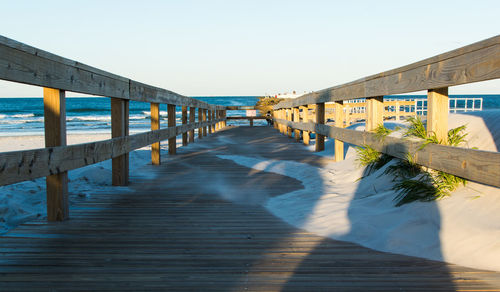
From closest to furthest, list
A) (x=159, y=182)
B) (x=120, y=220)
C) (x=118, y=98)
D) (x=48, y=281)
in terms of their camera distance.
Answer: (x=48, y=281) → (x=120, y=220) → (x=118, y=98) → (x=159, y=182)

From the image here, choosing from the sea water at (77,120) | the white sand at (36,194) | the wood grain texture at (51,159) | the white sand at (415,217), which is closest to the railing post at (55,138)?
the wood grain texture at (51,159)

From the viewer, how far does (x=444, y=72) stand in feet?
9.95

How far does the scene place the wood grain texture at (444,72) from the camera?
247 cm

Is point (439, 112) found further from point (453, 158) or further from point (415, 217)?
point (415, 217)

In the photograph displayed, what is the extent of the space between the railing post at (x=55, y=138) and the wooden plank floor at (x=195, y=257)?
0.13 m

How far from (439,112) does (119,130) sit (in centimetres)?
333

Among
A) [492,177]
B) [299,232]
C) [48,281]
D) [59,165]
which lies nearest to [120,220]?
[59,165]

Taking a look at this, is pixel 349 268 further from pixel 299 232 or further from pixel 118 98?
pixel 118 98

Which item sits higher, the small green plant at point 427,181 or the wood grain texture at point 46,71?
the wood grain texture at point 46,71

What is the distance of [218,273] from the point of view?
7.31ft

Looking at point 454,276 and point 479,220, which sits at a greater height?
point 479,220

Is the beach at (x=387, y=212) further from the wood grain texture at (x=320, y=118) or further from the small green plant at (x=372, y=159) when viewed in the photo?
the wood grain texture at (x=320, y=118)

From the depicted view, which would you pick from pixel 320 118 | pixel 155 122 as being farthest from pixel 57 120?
pixel 320 118

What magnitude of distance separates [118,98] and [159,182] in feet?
3.96
